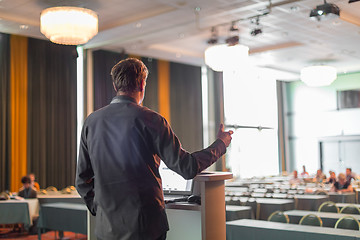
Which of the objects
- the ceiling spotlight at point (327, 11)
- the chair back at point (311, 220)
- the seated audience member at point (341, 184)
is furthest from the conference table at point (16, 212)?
the seated audience member at point (341, 184)

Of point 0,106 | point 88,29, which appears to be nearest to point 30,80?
point 0,106

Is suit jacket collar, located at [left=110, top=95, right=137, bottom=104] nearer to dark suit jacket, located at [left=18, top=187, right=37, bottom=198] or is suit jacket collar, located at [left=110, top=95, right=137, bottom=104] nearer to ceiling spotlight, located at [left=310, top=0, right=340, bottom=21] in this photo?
ceiling spotlight, located at [left=310, top=0, right=340, bottom=21]

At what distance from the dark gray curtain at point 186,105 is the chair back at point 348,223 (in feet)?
33.7

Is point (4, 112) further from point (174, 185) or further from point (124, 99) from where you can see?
point (124, 99)

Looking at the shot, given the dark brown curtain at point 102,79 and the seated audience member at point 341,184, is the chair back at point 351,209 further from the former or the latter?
the dark brown curtain at point 102,79

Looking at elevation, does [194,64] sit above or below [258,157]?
above

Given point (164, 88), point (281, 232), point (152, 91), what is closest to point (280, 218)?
point (281, 232)

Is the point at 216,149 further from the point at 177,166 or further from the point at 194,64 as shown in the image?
the point at 194,64

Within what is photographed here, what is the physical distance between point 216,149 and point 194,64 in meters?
14.6

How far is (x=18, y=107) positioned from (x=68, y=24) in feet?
15.1

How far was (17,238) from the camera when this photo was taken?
8922 millimetres

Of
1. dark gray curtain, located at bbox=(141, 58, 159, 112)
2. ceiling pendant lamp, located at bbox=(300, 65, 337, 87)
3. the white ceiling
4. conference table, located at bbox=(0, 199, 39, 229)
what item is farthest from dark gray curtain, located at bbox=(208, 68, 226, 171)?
conference table, located at bbox=(0, 199, 39, 229)

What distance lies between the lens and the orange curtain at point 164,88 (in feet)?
51.3

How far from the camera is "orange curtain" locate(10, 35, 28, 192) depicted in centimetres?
1166
